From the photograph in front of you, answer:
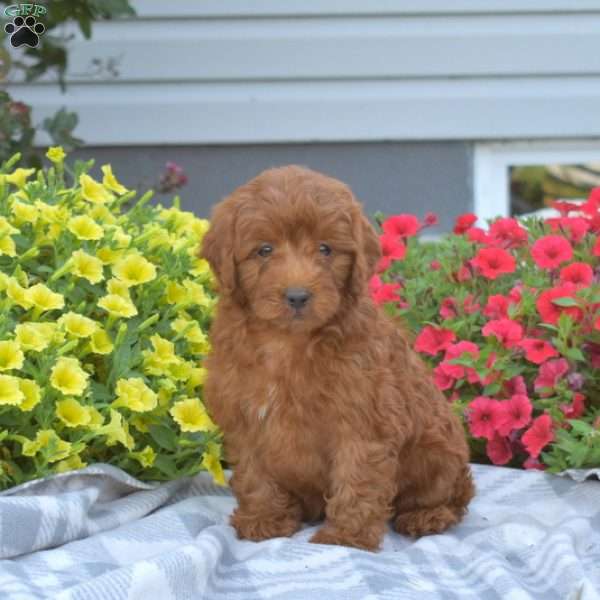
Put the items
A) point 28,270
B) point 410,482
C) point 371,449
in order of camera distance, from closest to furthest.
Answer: point 371,449 < point 410,482 < point 28,270

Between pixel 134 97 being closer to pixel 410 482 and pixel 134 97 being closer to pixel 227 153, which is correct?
pixel 227 153

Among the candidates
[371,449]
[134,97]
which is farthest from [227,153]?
[371,449]

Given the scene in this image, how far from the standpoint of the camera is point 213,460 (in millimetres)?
4305

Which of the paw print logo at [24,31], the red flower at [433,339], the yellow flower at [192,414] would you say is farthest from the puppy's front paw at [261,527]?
the paw print logo at [24,31]

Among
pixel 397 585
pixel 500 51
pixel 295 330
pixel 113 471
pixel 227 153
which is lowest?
pixel 397 585

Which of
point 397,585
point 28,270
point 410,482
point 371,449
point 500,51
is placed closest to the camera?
point 397,585

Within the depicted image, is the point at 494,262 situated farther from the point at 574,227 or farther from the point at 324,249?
the point at 324,249

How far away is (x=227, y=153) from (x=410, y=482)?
351 cm

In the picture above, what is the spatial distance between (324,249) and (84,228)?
1.10m

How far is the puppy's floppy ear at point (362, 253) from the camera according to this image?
3.58m

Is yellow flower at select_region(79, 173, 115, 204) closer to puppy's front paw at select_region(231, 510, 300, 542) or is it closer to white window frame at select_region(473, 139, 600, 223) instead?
puppy's front paw at select_region(231, 510, 300, 542)

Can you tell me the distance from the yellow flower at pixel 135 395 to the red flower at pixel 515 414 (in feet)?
3.99

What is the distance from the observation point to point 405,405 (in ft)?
12.5

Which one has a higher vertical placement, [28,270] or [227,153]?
[227,153]
